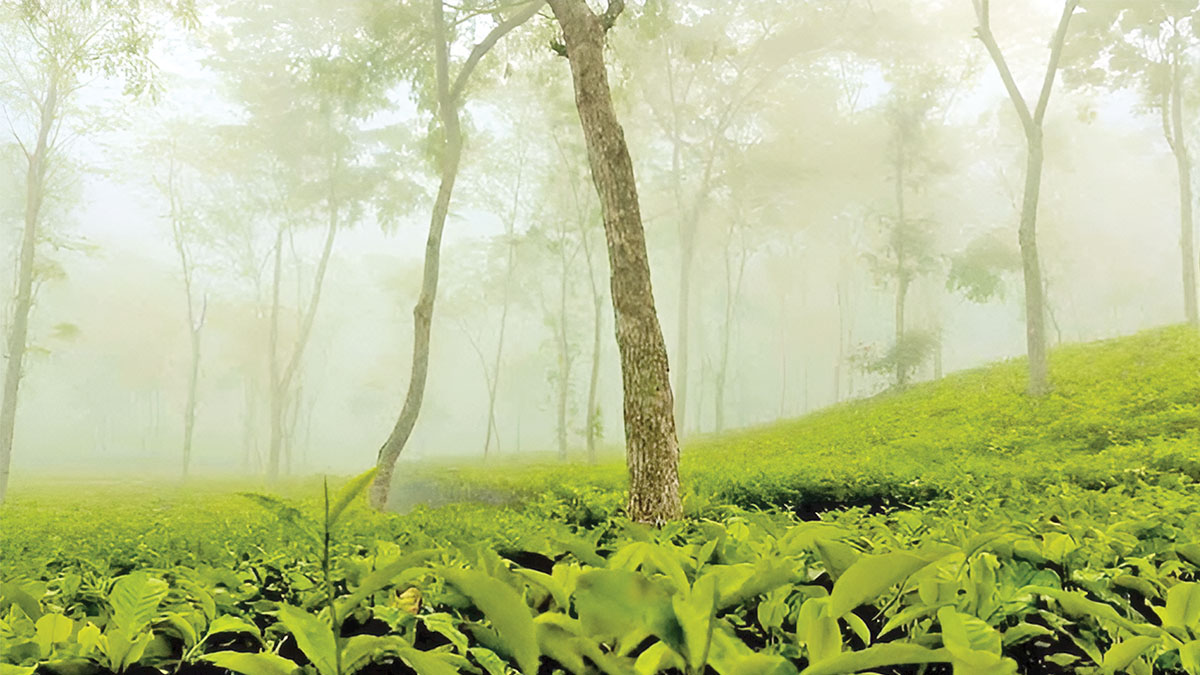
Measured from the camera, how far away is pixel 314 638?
1.73 feet

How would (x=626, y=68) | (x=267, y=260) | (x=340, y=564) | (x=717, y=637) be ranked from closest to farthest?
(x=717, y=637) < (x=340, y=564) < (x=626, y=68) < (x=267, y=260)

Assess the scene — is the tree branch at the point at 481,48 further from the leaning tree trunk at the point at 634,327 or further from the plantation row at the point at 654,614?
the plantation row at the point at 654,614

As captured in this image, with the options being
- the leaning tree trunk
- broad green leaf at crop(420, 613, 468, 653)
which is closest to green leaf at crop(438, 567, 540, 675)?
broad green leaf at crop(420, 613, 468, 653)

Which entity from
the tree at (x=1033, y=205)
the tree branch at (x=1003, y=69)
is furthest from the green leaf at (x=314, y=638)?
the tree branch at (x=1003, y=69)

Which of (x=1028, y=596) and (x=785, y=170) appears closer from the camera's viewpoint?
(x=1028, y=596)

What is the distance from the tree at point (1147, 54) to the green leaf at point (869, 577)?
38.8 ft

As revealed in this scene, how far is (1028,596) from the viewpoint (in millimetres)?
694

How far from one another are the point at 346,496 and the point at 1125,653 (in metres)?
0.58

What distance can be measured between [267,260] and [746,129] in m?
11.2

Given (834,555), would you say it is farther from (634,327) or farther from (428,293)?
(428,293)

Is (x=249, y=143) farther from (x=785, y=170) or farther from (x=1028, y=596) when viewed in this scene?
(x=1028, y=596)

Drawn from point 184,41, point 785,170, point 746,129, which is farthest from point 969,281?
point 184,41

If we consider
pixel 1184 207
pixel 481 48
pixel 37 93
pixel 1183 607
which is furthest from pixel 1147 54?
pixel 37 93

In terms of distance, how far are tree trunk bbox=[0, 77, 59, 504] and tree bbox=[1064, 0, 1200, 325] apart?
13.9 meters
